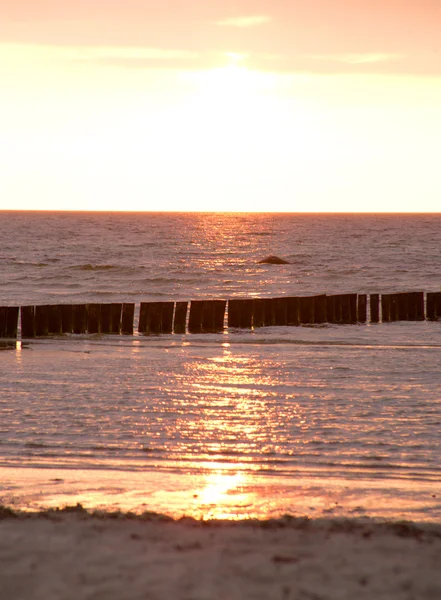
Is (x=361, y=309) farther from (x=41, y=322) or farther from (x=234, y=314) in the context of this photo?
(x=41, y=322)

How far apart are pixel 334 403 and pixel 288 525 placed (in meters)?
5.41

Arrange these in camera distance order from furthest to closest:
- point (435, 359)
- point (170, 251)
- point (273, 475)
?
point (170, 251) < point (435, 359) < point (273, 475)

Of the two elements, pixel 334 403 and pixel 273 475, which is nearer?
pixel 273 475

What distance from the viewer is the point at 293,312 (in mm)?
23016

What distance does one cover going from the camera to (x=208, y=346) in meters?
18.4

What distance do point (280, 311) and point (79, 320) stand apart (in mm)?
6038

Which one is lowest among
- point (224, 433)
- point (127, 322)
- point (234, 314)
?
point (224, 433)

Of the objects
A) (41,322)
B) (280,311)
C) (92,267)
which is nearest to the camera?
(41,322)

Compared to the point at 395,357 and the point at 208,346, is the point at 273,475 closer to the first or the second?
the point at 395,357

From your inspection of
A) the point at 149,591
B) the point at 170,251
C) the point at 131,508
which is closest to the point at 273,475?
the point at 131,508

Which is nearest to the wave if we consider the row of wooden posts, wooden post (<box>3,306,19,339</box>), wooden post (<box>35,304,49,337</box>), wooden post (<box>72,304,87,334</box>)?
the row of wooden posts

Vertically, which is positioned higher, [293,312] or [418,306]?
[418,306]

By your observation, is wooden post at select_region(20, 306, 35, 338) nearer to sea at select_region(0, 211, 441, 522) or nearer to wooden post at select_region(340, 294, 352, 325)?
sea at select_region(0, 211, 441, 522)

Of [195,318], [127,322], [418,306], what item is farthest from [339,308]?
[127,322]
